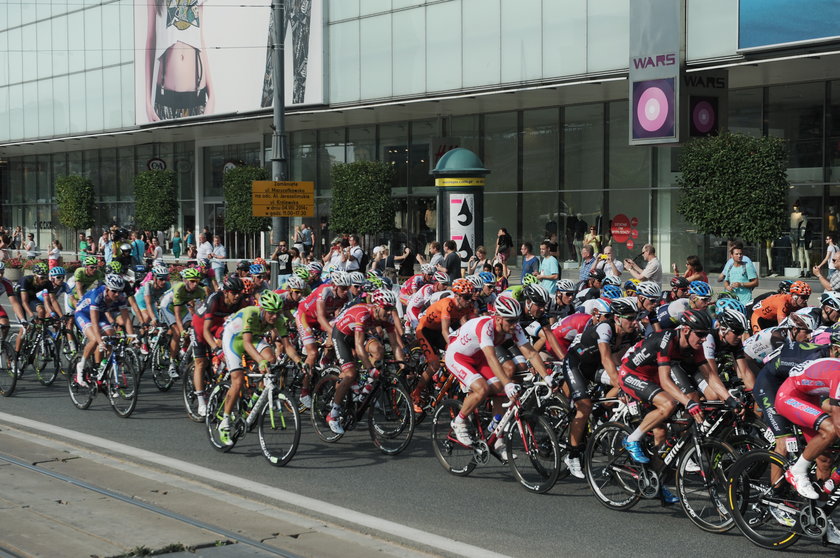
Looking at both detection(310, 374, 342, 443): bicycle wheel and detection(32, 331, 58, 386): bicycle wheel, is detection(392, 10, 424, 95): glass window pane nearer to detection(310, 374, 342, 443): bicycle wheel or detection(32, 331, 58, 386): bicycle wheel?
detection(32, 331, 58, 386): bicycle wheel

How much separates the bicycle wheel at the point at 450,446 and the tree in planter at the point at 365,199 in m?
21.4

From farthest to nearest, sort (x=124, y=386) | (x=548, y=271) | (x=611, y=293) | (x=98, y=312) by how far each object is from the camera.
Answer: (x=548, y=271)
(x=98, y=312)
(x=124, y=386)
(x=611, y=293)

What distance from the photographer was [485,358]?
9750 millimetres

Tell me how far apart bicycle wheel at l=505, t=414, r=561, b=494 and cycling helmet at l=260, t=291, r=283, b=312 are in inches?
108

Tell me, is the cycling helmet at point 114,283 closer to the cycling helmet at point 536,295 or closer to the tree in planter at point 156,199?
the cycling helmet at point 536,295

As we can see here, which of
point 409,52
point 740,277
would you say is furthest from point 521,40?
point 740,277

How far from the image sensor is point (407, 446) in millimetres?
10539

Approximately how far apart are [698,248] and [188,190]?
27.7 metres

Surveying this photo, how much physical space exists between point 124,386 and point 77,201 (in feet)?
128

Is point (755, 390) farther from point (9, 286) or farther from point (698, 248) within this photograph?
point (698, 248)

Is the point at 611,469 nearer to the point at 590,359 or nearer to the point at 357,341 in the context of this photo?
the point at 590,359

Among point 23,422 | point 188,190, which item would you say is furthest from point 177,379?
point 188,190

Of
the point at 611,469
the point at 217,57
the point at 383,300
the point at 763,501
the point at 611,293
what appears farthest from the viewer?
the point at 217,57

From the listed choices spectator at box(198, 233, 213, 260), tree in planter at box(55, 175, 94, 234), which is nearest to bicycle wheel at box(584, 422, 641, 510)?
spectator at box(198, 233, 213, 260)
